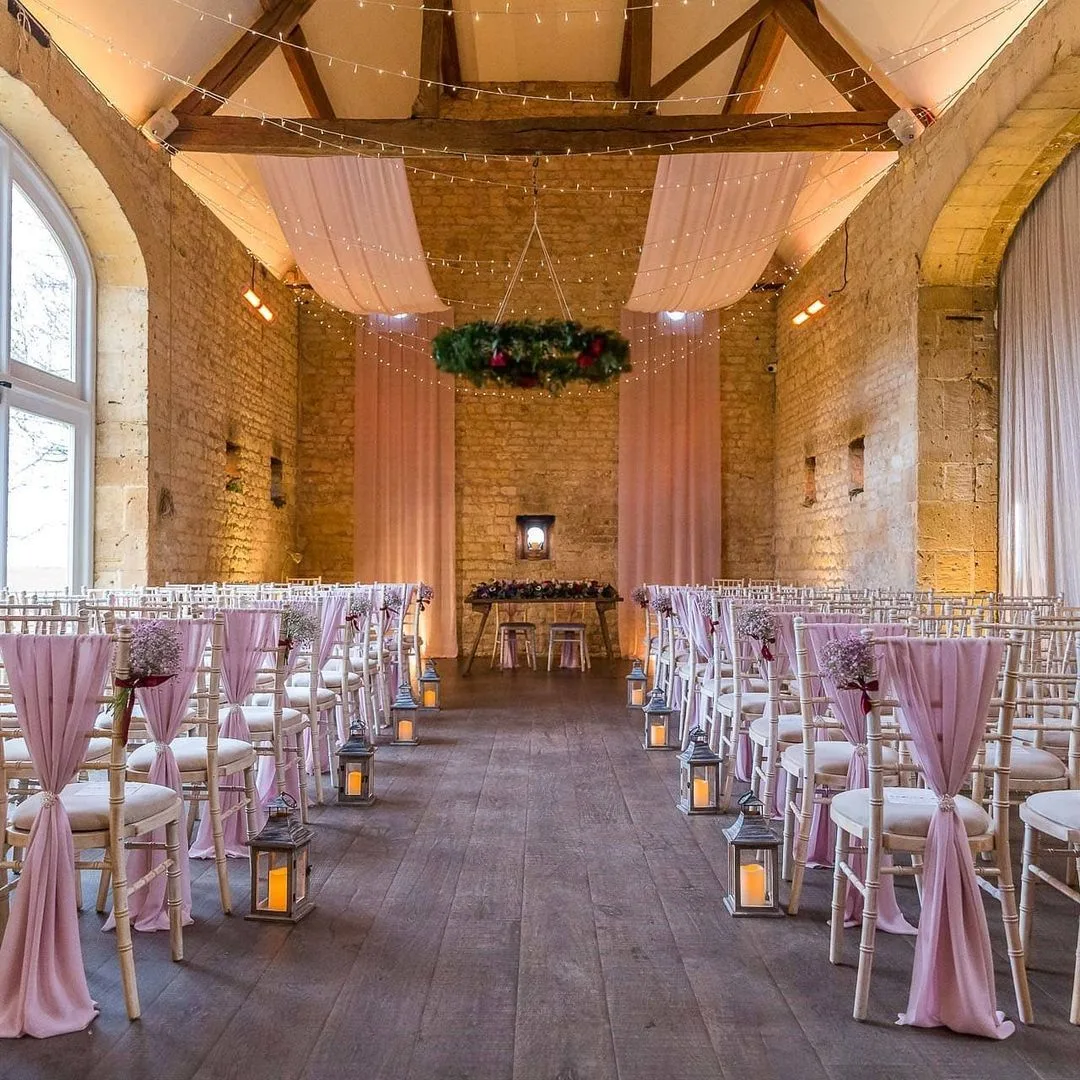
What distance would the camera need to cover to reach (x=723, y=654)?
4902 millimetres

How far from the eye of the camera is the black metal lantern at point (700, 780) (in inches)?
157

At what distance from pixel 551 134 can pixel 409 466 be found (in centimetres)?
473

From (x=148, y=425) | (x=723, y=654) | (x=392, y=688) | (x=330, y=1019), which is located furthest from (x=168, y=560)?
(x=330, y=1019)

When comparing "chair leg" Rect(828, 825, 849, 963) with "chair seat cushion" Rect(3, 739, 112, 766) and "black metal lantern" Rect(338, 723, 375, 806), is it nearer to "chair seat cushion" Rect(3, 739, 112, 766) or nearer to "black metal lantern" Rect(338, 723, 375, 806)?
"chair seat cushion" Rect(3, 739, 112, 766)

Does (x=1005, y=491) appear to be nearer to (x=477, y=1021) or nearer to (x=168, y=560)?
(x=477, y=1021)

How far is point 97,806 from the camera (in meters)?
2.38

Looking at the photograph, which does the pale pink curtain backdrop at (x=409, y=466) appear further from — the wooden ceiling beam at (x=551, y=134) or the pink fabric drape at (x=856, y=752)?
the pink fabric drape at (x=856, y=752)

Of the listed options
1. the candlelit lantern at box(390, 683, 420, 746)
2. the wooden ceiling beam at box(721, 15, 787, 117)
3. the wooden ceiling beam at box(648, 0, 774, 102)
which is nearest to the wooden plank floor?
the candlelit lantern at box(390, 683, 420, 746)

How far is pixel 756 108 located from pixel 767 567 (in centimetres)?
527

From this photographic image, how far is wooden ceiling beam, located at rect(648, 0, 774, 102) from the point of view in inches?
321

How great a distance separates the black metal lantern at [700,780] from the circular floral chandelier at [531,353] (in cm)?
304

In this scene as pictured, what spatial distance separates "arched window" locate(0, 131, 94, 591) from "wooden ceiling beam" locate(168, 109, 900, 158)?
1.45m

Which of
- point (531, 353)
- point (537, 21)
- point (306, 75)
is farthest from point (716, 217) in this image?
point (306, 75)

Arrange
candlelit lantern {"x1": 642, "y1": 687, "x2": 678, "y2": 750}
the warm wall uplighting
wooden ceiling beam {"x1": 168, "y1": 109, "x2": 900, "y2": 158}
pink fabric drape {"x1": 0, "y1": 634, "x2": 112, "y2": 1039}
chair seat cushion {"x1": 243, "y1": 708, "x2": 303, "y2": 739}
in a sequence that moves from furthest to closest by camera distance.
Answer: the warm wall uplighting
wooden ceiling beam {"x1": 168, "y1": 109, "x2": 900, "y2": 158}
candlelit lantern {"x1": 642, "y1": 687, "x2": 678, "y2": 750}
chair seat cushion {"x1": 243, "y1": 708, "x2": 303, "y2": 739}
pink fabric drape {"x1": 0, "y1": 634, "x2": 112, "y2": 1039}
